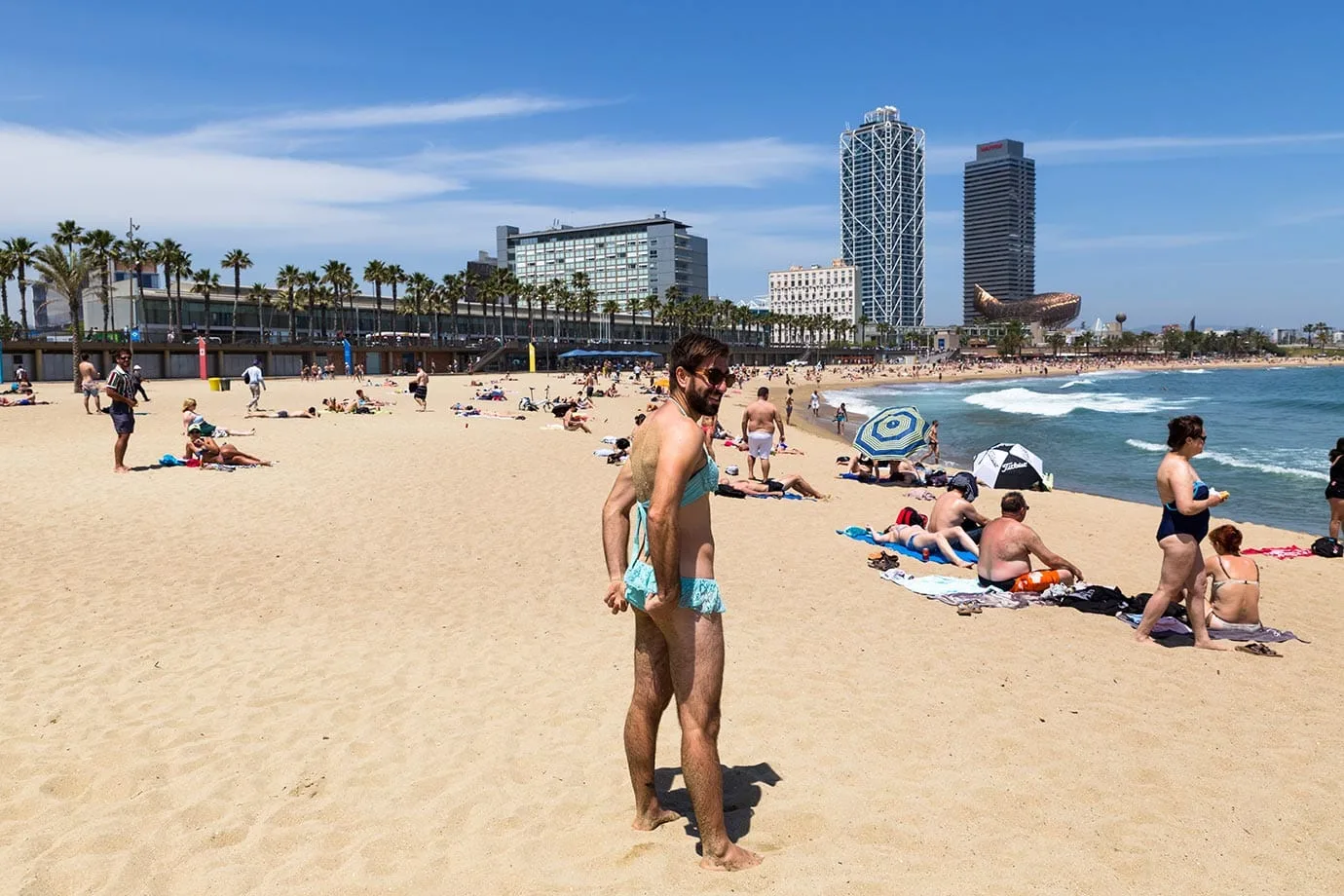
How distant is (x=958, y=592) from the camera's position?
7.84 meters

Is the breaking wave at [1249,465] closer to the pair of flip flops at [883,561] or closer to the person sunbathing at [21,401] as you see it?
the pair of flip flops at [883,561]

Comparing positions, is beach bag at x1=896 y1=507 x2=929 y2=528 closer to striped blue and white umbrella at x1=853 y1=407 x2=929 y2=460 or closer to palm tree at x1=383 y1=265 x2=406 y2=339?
striped blue and white umbrella at x1=853 y1=407 x2=929 y2=460

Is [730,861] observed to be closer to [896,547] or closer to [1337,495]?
[896,547]

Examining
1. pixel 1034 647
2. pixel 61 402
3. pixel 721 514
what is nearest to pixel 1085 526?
pixel 721 514

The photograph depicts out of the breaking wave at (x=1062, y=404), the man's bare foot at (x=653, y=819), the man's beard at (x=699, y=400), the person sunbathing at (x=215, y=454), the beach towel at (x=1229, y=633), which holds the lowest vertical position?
the breaking wave at (x=1062, y=404)

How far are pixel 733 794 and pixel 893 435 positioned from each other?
39.2ft

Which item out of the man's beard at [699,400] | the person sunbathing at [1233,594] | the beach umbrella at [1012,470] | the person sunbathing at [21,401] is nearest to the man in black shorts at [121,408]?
the man's beard at [699,400]

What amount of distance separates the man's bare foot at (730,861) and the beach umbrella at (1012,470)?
45.4ft

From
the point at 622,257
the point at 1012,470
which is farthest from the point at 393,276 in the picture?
the point at 622,257

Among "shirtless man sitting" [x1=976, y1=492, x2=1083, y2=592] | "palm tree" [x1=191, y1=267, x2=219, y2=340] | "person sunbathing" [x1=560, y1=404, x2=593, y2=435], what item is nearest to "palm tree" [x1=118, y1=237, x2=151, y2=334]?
"palm tree" [x1=191, y1=267, x2=219, y2=340]

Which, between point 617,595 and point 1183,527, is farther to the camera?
point 1183,527

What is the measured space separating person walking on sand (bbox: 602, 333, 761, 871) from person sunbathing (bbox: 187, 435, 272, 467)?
13.5 m

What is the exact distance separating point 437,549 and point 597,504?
3305mm

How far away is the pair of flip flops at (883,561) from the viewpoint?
895 cm
